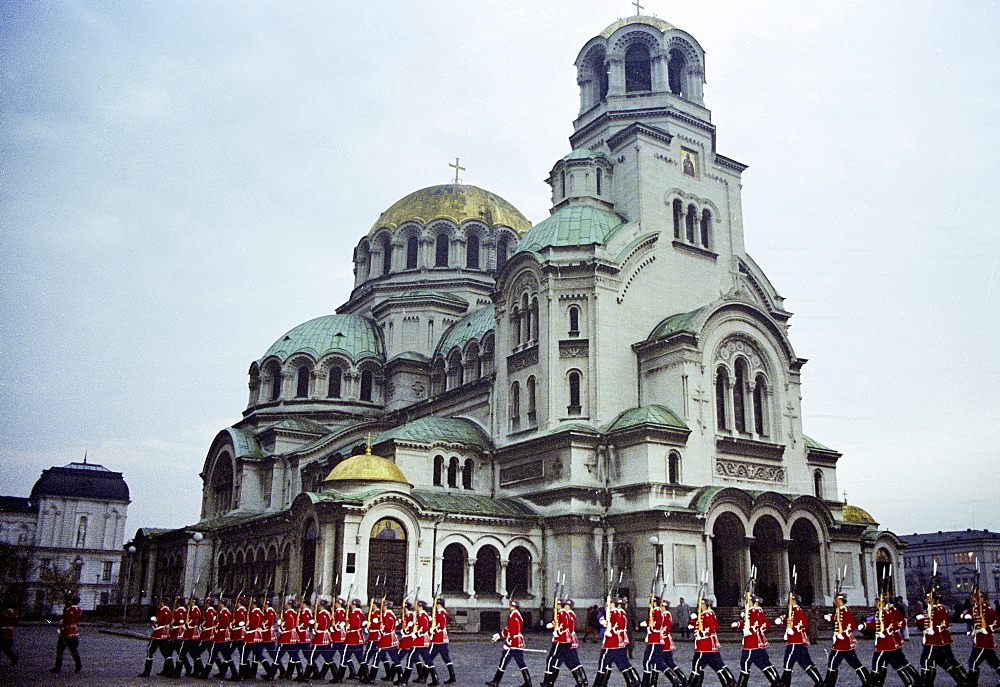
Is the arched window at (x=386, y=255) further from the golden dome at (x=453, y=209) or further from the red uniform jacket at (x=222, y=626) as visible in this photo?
the red uniform jacket at (x=222, y=626)

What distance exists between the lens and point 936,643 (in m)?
15.1

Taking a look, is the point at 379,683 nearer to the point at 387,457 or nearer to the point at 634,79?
the point at 387,457

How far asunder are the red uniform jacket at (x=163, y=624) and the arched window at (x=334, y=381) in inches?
1247

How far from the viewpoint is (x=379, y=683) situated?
18.2 m

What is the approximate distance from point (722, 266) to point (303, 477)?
75.2ft

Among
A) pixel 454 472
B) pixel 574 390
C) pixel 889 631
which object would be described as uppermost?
pixel 574 390

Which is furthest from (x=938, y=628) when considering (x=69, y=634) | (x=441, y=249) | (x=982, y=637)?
(x=441, y=249)

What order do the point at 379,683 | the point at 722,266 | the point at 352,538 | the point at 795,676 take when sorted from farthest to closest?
the point at 722,266
the point at 352,538
the point at 795,676
the point at 379,683

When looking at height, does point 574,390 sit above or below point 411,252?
below

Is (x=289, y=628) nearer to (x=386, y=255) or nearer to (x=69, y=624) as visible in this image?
(x=69, y=624)

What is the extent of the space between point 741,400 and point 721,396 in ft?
4.65

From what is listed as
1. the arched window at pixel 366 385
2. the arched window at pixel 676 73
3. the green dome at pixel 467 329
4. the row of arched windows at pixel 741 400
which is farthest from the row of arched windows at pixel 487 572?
the arched window at pixel 676 73

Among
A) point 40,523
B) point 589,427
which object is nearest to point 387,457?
point 589,427

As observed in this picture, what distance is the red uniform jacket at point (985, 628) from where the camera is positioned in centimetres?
1505
